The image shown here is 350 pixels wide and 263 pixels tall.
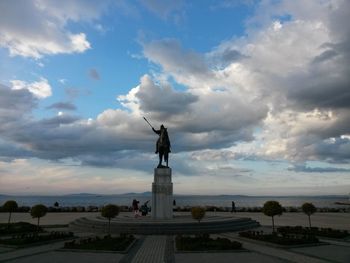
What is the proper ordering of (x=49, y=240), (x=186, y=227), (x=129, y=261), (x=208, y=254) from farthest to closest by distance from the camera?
1. (x=186, y=227)
2. (x=49, y=240)
3. (x=208, y=254)
4. (x=129, y=261)

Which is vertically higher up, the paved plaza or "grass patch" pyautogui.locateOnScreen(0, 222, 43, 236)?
"grass patch" pyautogui.locateOnScreen(0, 222, 43, 236)

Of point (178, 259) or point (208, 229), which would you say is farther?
point (208, 229)

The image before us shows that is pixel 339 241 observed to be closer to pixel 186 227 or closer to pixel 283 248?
pixel 283 248

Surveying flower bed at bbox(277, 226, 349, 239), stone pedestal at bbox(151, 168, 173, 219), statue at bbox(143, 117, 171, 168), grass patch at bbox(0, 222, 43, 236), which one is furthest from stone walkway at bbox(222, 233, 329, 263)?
grass patch at bbox(0, 222, 43, 236)

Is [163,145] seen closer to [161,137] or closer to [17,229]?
[161,137]

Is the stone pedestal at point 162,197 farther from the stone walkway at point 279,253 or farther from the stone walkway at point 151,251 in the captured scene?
the stone walkway at point 279,253

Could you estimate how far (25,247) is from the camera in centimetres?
1900

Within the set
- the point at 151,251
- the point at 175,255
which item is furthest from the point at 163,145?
the point at 175,255

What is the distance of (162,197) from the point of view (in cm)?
2989

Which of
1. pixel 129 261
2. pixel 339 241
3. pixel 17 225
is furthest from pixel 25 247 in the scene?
pixel 339 241

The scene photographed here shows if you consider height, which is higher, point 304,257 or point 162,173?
point 162,173

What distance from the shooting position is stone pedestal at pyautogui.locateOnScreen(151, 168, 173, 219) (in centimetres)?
2977

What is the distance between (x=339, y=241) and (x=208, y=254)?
336 inches

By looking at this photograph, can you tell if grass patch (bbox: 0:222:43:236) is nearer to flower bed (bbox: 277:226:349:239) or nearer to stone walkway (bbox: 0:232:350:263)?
stone walkway (bbox: 0:232:350:263)
